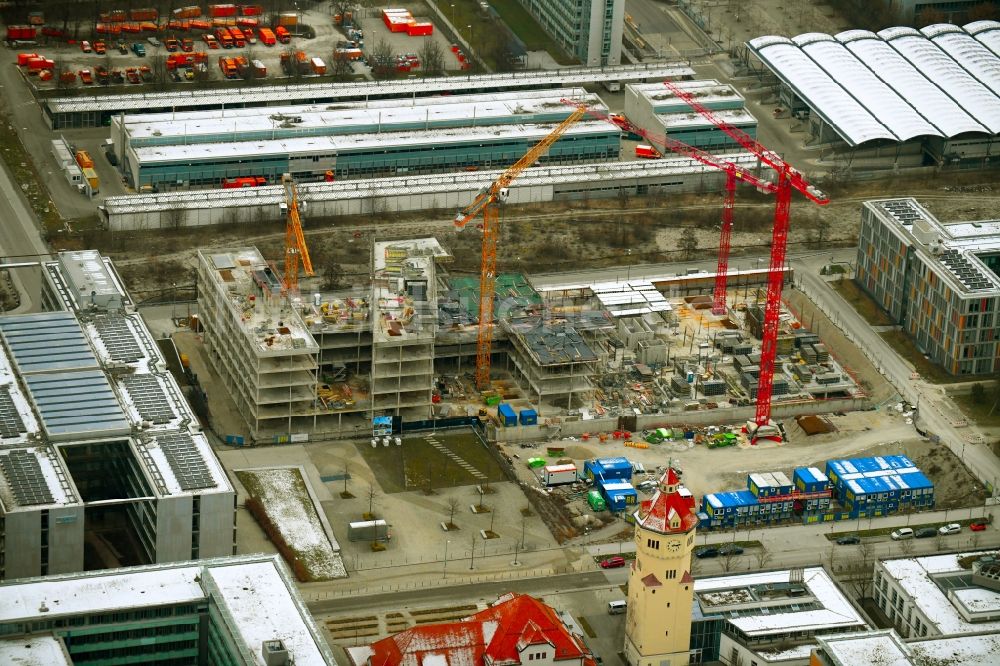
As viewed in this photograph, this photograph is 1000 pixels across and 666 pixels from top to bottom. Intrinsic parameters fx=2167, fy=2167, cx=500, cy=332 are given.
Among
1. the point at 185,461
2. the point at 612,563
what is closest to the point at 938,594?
the point at 612,563

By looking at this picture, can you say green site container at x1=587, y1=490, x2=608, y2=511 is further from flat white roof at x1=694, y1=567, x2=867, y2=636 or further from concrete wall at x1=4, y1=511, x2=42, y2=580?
concrete wall at x1=4, y1=511, x2=42, y2=580

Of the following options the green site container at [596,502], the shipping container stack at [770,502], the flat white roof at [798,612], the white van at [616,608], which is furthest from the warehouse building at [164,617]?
the shipping container stack at [770,502]

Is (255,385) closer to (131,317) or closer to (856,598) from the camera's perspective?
(131,317)

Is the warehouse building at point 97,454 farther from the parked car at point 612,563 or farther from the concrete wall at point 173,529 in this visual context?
the parked car at point 612,563

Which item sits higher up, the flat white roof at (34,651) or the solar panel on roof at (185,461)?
the solar panel on roof at (185,461)

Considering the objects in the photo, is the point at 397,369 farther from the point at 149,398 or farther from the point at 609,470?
the point at 149,398

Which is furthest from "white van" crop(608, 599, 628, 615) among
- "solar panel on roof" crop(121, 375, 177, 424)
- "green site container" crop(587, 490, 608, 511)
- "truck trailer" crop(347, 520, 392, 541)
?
"solar panel on roof" crop(121, 375, 177, 424)
